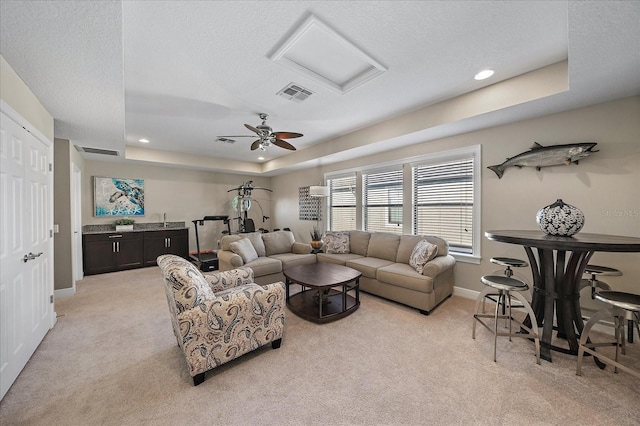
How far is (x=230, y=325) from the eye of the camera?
201cm

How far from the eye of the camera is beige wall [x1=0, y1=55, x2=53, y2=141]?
5.90 ft

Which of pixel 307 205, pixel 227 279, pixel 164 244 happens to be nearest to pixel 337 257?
pixel 227 279

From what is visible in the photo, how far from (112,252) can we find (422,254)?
6.19 meters

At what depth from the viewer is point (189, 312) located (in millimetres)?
1848

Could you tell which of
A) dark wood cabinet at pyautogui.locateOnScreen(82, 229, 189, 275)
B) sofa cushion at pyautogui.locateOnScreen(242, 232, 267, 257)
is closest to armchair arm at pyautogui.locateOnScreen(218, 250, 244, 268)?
sofa cushion at pyautogui.locateOnScreen(242, 232, 267, 257)

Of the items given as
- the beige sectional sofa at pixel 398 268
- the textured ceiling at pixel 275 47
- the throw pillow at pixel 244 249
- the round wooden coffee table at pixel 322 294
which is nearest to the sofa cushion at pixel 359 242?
the beige sectional sofa at pixel 398 268

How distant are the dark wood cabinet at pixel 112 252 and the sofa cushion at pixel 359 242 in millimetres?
4794

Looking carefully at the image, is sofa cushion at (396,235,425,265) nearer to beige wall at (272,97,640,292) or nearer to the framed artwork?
beige wall at (272,97,640,292)

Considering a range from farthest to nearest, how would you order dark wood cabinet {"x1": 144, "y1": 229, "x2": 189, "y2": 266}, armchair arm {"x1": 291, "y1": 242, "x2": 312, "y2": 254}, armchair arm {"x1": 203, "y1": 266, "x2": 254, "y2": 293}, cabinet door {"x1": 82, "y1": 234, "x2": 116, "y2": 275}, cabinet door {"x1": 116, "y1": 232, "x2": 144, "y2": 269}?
dark wood cabinet {"x1": 144, "y1": 229, "x2": 189, "y2": 266}, cabinet door {"x1": 116, "y1": 232, "x2": 144, "y2": 269}, cabinet door {"x1": 82, "y1": 234, "x2": 116, "y2": 275}, armchair arm {"x1": 291, "y1": 242, "x2": 312, "y2": 254}, armchair arm {"x1": 203, "y1": 266, "x2": 254, "y2": 293}

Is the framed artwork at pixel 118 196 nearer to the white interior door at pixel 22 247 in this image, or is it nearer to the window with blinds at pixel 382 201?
the white interior door at pixel 22 247

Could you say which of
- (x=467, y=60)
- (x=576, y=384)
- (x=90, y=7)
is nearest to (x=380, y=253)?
(x=576, y=384)

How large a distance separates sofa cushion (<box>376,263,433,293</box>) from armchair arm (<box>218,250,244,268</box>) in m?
2.20

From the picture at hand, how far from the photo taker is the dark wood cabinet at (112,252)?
195 inches

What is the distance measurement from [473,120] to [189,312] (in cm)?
377
